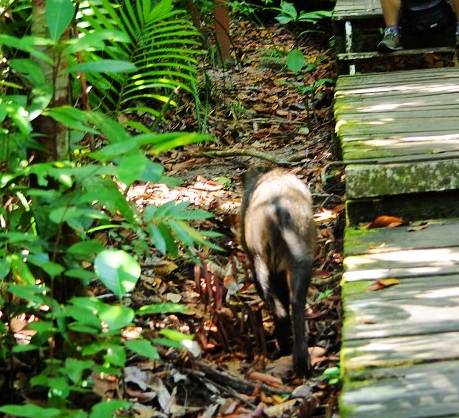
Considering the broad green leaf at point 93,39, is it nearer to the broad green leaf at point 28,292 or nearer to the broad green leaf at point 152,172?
the broad green leaf at point 152,172

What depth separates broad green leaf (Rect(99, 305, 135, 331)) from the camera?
2385mm

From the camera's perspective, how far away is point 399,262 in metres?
3.50

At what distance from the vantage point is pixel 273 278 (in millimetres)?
4012

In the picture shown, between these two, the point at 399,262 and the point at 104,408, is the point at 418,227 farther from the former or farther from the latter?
the point at 104,408

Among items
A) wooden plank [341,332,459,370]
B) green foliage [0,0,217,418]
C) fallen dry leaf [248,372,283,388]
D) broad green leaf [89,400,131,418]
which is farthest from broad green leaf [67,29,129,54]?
fallen dry leaf [248,372,283,388]

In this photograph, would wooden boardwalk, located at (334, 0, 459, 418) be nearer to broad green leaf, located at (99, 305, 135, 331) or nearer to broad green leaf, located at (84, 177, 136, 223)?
broad green leaf, located at (99, 305, 135, 331)

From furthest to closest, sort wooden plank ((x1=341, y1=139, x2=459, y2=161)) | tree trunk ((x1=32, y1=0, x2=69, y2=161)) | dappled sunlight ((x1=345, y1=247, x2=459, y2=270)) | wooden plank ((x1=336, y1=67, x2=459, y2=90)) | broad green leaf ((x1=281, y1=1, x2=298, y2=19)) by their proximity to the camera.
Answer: broad green leaf ((x1=281, y1=1, x2=298, y2=19)) → wooden plank ((x1=336, y1=67, x2=459, y2=90)) → wooden plank ((x1=341, y1=139, x2=459, y2=161)) → dappled sunlight ((x1=345, y1=247, x2=459, y2=270)) → tree trunk ((x1=32, y1=0, x2=69, y2=161))

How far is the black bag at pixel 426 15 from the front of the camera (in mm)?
7203

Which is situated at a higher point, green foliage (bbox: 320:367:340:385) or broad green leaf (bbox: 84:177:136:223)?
broad green leaf (bbox: 84:177:136:223)

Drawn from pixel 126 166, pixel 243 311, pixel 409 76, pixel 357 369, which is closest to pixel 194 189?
pixel 409 76

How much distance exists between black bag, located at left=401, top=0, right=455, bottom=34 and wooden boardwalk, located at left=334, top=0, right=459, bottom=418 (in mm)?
1413

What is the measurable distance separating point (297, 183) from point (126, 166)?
239 cm

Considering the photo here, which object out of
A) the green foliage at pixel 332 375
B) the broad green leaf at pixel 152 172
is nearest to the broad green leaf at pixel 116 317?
the broad green leaf at pixel 152 172

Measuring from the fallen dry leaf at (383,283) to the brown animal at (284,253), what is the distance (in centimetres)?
42
